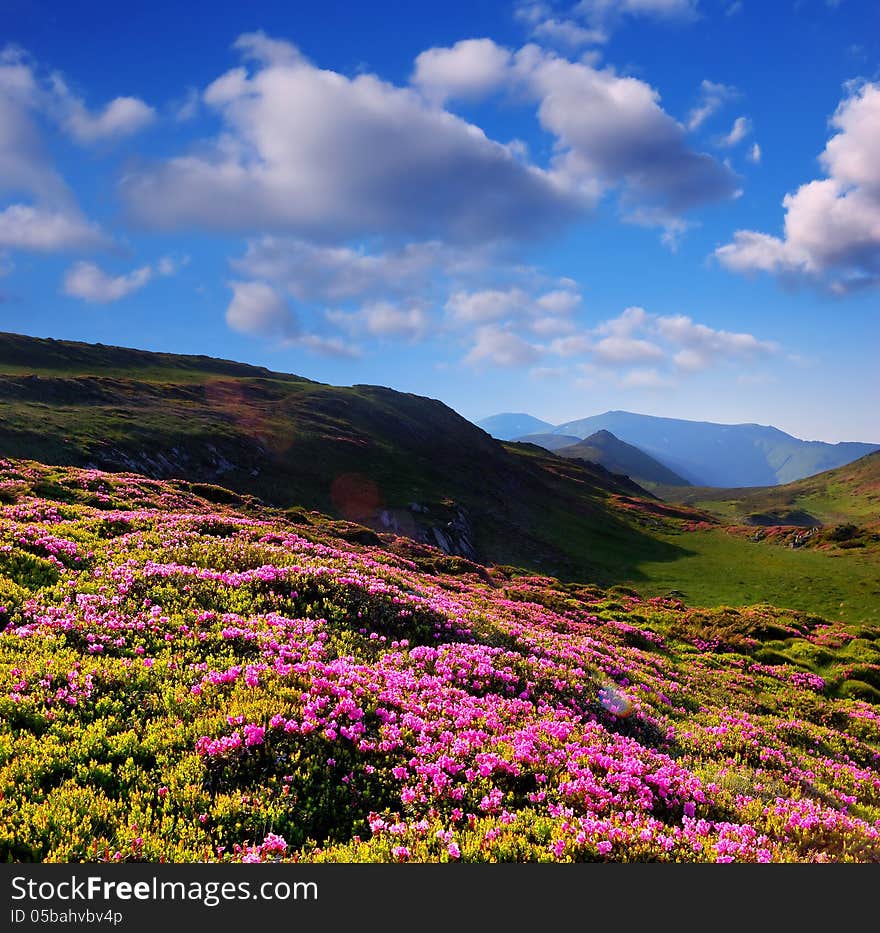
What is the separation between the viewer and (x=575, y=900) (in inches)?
214

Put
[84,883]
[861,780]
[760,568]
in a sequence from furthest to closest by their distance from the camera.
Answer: [760,568] < [861,780] < [84,883]

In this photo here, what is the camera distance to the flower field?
6223mm

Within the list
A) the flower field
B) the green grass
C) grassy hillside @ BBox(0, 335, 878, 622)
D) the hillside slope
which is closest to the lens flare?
the flower field

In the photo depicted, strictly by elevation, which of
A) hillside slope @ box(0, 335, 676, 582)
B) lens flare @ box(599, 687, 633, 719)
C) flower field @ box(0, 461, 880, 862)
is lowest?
lens flare @ box(599, 687, 633, 719)

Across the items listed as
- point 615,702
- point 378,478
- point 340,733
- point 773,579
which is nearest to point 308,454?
point 378,478

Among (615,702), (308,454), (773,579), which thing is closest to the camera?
(615,702)

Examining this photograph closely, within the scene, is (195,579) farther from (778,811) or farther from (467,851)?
(778,811)

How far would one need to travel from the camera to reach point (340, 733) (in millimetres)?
8141

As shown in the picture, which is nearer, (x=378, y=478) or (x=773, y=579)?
(x=773, y=579)

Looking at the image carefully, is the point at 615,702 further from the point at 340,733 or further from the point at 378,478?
the point at 378,478

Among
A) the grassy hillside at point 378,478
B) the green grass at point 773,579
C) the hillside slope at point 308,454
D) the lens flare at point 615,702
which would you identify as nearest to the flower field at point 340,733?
the lens flare at point 615,702

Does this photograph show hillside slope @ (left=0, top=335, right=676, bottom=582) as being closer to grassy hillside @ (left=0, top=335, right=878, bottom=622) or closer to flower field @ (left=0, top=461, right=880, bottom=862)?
grassy hillside @ (left=0, top=335, right=878, bottom=622)

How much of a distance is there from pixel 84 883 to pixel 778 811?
33.1 feet

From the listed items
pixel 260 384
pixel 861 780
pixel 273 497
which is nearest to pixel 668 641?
pixel 861 780
